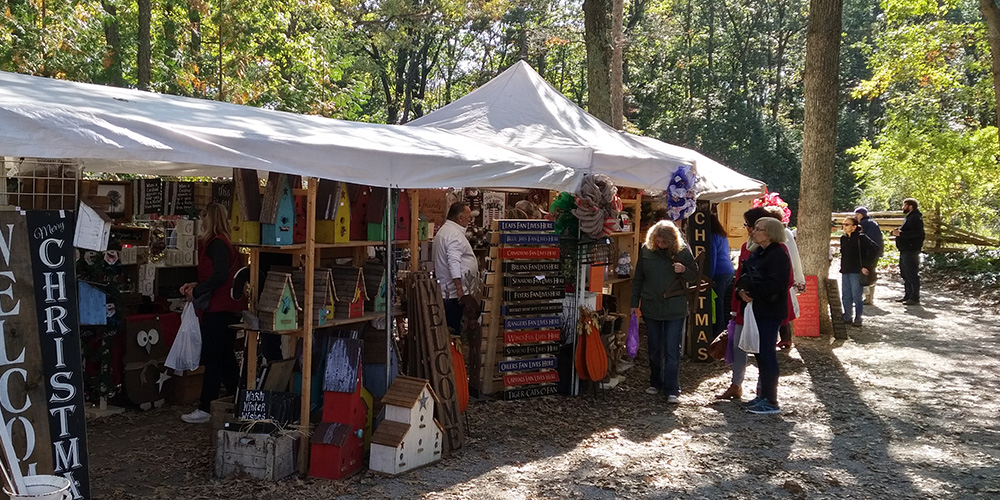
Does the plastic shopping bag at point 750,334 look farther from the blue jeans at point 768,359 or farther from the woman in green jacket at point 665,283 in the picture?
the woman in green jacket at point 665,283

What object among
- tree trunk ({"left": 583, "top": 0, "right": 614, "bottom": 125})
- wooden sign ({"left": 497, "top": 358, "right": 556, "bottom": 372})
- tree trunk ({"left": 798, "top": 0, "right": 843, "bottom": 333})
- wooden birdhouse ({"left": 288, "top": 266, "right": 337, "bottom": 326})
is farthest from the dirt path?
tree trunk ({"left": 583, "top": 0, "right": 614, "bottom": 125})

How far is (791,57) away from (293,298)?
40.8 metres

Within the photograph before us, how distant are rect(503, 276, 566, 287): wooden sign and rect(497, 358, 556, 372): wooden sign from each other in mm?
676

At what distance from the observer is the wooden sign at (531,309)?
7.32 meters

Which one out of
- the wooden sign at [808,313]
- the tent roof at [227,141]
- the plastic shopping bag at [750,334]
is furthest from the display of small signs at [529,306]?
the wooden sign at [808,313]

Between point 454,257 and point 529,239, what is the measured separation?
692 millimetres

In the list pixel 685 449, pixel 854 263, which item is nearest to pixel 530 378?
pixel 685 449

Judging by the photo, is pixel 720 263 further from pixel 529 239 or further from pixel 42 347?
pixel 42 347

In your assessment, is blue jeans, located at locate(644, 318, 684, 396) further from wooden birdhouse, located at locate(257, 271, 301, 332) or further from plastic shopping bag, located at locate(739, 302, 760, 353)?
wooden birdhouse, located at locate(257, 271, 301, 332)

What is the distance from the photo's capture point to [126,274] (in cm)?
711

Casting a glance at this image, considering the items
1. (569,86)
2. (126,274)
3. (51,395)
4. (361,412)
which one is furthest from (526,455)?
(569,86)

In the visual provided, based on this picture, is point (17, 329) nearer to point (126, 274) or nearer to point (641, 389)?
point (126, 274)

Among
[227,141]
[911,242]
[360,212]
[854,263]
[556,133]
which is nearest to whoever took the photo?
[227,141]

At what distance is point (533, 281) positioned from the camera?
746 centimetres
